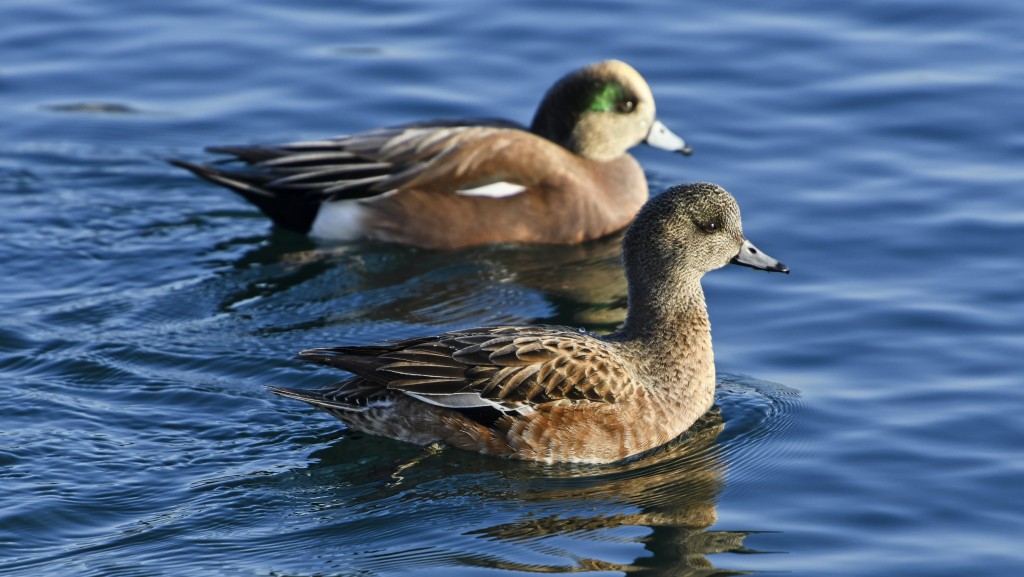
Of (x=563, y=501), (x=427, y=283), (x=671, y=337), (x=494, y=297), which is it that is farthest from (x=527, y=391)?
(x=427, y=283)

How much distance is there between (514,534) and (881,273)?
4191mm

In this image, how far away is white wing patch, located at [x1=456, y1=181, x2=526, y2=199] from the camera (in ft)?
38.2

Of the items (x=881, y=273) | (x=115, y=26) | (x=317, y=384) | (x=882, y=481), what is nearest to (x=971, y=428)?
(x=882, y=481)

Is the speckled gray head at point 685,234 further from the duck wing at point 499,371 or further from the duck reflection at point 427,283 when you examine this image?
the duck reflection at point 427,283

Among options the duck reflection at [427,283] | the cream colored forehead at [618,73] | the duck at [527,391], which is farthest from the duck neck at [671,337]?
the cream colored forehead at [618,73]

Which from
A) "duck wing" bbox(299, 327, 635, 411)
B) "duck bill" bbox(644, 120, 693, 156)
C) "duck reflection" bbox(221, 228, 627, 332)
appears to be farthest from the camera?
"duck bill" bbox(644, 120, 693, 156)

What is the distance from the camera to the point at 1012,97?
1306 centimetres

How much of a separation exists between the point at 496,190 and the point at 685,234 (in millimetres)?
2978

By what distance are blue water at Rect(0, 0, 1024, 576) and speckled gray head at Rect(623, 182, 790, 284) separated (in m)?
0.85

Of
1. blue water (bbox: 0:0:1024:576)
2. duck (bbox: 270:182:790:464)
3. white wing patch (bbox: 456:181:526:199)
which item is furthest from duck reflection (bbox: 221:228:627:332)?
duck (bbox: 270:182:790:464)

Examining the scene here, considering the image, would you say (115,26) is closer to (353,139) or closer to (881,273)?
(353,139)

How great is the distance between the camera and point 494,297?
10727 millimetres

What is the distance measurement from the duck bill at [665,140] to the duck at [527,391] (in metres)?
3.71

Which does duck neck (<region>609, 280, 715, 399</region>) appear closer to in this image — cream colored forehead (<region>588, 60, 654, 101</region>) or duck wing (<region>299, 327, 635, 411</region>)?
duck wing (<region>299, 327, 635, 411</region>)
